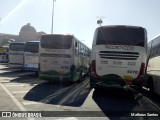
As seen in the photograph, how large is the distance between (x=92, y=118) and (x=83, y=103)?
8.50 ft

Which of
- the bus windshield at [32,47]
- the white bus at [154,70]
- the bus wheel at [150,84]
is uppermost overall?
the bus windshield at [32,47]

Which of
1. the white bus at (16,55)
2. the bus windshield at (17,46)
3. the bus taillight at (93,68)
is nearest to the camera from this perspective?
the bus taillight at (93,68)

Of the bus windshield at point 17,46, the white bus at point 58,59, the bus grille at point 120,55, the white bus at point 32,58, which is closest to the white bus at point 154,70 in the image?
the bus grille at point 120,55

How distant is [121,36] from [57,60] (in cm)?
495

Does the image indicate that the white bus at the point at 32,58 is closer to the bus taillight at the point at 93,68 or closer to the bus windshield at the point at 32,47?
the bus windshield at the point at 32,47

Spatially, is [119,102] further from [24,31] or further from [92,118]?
[24,31]

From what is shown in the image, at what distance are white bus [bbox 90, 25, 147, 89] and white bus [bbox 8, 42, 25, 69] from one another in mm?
13734

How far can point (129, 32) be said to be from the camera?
42.6 feet

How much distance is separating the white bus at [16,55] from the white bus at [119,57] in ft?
45.1

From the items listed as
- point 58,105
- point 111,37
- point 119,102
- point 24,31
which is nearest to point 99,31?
point 111,37

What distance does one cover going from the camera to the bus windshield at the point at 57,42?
54.7 ft

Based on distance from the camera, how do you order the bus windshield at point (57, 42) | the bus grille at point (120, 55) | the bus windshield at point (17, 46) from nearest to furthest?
1. the bus grille at point (120, 55)
2. the bus windshield at point (57, 42)
3. the bus windshield at point (17, 46)

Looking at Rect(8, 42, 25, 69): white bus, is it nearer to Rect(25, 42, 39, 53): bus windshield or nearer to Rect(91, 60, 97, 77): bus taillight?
Rect(25, 42, 39, 53): bus windshield

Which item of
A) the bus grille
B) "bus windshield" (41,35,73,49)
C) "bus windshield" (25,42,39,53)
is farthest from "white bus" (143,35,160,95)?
"bus windshield" (25,42,39,53)
